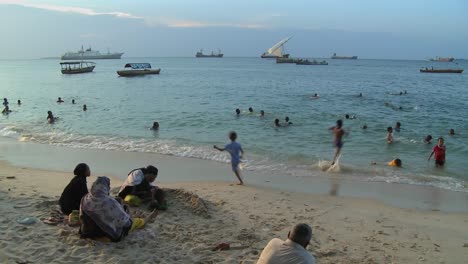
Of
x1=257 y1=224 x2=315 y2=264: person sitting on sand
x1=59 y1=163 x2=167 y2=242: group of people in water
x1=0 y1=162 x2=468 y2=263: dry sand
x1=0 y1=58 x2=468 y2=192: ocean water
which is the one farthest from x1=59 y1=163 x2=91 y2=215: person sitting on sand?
x1=0 y1=58 x2=468 y2=192: ocean water

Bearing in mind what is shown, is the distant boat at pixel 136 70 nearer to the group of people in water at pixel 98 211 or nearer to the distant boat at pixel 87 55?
the group of people in water at pixel 98 211

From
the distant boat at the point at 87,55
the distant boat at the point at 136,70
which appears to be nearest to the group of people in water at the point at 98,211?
the distant boat at the point at 136,70

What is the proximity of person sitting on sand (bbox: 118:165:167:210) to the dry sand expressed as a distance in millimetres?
337

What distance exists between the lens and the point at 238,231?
6930 mm

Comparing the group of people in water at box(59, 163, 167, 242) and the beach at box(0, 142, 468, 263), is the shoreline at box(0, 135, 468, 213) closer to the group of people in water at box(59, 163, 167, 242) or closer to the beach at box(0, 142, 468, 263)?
the beach at box(0, 142, 468, 263)

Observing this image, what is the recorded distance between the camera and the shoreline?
983 cm

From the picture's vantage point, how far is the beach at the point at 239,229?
588 centimetres

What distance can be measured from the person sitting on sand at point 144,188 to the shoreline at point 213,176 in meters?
3.07

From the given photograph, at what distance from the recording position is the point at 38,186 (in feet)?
30.4

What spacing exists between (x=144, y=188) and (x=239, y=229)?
1.93m

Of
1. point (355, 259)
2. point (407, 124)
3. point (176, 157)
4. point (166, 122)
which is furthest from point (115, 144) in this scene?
point (407, 124)

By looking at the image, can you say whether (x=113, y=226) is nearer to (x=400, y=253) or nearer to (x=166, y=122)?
(x=400, y=253)

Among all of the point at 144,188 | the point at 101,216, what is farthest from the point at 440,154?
the point at 101,216

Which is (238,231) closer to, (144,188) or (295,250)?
(144,188)
